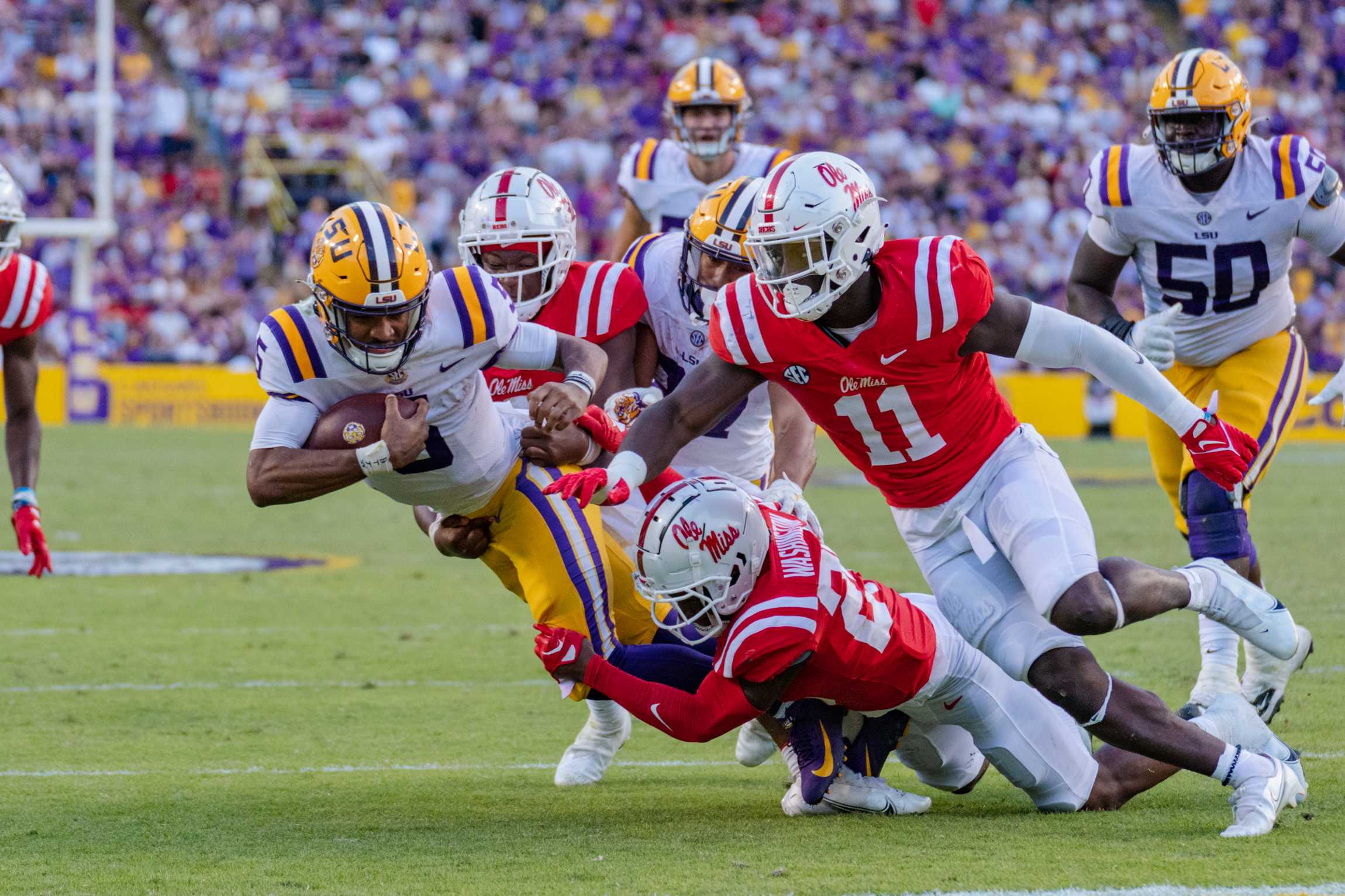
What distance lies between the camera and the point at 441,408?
15.1ft

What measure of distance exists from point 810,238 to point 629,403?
3.99ft

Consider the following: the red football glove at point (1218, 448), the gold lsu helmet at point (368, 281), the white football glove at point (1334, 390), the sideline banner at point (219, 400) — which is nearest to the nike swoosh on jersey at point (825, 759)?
the red football glove at point (1218, 448)

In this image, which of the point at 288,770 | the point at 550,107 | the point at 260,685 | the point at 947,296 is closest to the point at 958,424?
the point at 947,296

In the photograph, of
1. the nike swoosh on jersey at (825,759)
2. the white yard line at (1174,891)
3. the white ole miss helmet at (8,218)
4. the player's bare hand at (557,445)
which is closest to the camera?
the white yard line at (1174,891)

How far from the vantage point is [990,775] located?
487 cm

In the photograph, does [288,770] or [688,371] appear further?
[688,371]

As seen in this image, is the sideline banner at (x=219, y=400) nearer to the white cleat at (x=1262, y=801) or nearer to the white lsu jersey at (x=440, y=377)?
the white lsu jersey at (x=440, y=377)

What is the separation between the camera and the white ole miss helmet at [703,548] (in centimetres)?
394

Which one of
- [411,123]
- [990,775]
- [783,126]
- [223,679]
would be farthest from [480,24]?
[990,775]

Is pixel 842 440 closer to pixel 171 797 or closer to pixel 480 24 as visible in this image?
pixel 171 797

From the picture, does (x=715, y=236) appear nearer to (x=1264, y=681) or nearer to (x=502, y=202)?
(x=502, y=202)

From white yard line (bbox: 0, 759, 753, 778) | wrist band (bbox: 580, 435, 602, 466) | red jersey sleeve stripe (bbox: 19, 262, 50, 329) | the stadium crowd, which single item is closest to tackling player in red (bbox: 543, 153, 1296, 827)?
wrist band (bbox: 580, 435, 602, 466)

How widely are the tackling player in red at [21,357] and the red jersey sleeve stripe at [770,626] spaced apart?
2969 millimetres

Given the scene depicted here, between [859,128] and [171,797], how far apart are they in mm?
17675
